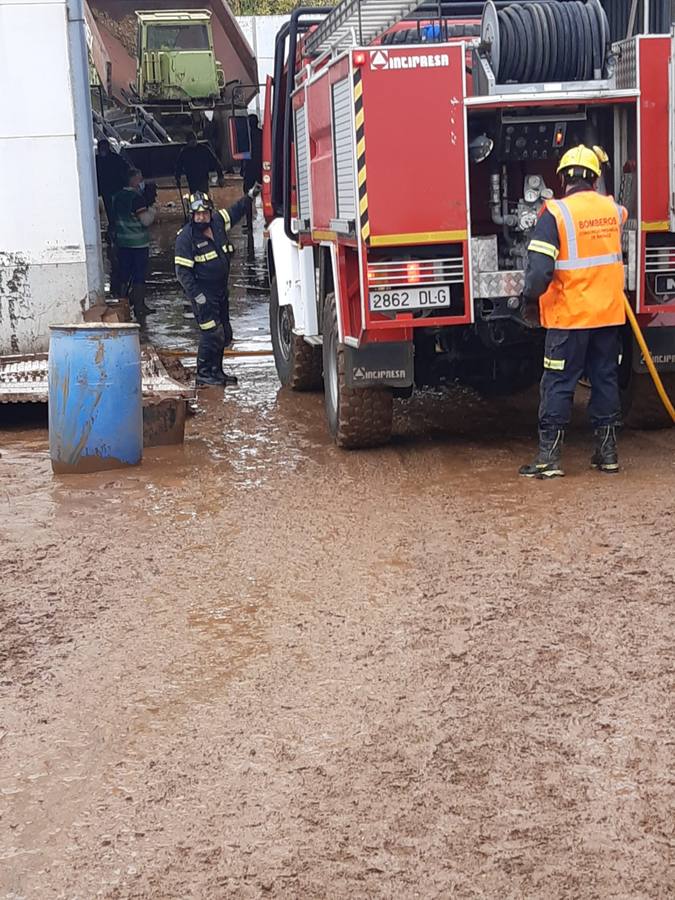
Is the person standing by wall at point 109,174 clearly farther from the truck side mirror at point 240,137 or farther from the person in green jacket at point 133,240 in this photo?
the truck side mirror at point 240,137

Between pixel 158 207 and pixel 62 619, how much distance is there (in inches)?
887

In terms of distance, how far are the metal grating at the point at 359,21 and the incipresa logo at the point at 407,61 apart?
0.38 m

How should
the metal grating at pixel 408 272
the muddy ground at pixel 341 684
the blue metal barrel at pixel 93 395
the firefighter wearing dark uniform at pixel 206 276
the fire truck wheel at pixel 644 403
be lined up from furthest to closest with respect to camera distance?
the firefighter wearing dark uniform at pixel 206 276 < the fire truck wheel at pixel 644 403 < the blue metal barrel at pixel 93 395 < the metal grating at pixel 408 272 < the muddy ground at pixel 341 684

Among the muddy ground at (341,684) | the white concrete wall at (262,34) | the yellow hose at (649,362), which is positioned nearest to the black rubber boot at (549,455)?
the muddy ground at (341,684)

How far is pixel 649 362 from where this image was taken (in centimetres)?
737

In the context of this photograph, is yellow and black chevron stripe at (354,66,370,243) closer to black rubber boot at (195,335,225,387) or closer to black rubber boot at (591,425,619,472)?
black rubber boot at (591,425,619,472)

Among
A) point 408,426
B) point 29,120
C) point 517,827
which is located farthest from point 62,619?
point 29,120

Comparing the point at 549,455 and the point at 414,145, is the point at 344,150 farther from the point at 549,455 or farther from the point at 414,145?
the point at 549,455

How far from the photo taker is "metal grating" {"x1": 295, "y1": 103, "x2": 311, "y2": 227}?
28.7 ft

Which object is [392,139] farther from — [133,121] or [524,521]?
[133,121]

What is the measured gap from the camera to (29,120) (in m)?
10.5

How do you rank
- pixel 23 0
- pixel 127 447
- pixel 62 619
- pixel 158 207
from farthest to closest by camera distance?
pixel 158 207
pixel 23 0
pixel 127 447
pixel 62 619

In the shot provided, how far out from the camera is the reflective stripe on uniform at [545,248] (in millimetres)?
6723

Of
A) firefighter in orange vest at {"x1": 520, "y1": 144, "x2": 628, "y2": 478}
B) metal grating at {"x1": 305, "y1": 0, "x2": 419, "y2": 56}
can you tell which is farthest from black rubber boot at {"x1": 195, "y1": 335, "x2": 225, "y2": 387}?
firefighter in orange vest at {"x1": 520, "y1": 144, "x2": 628, "y2": 478}
